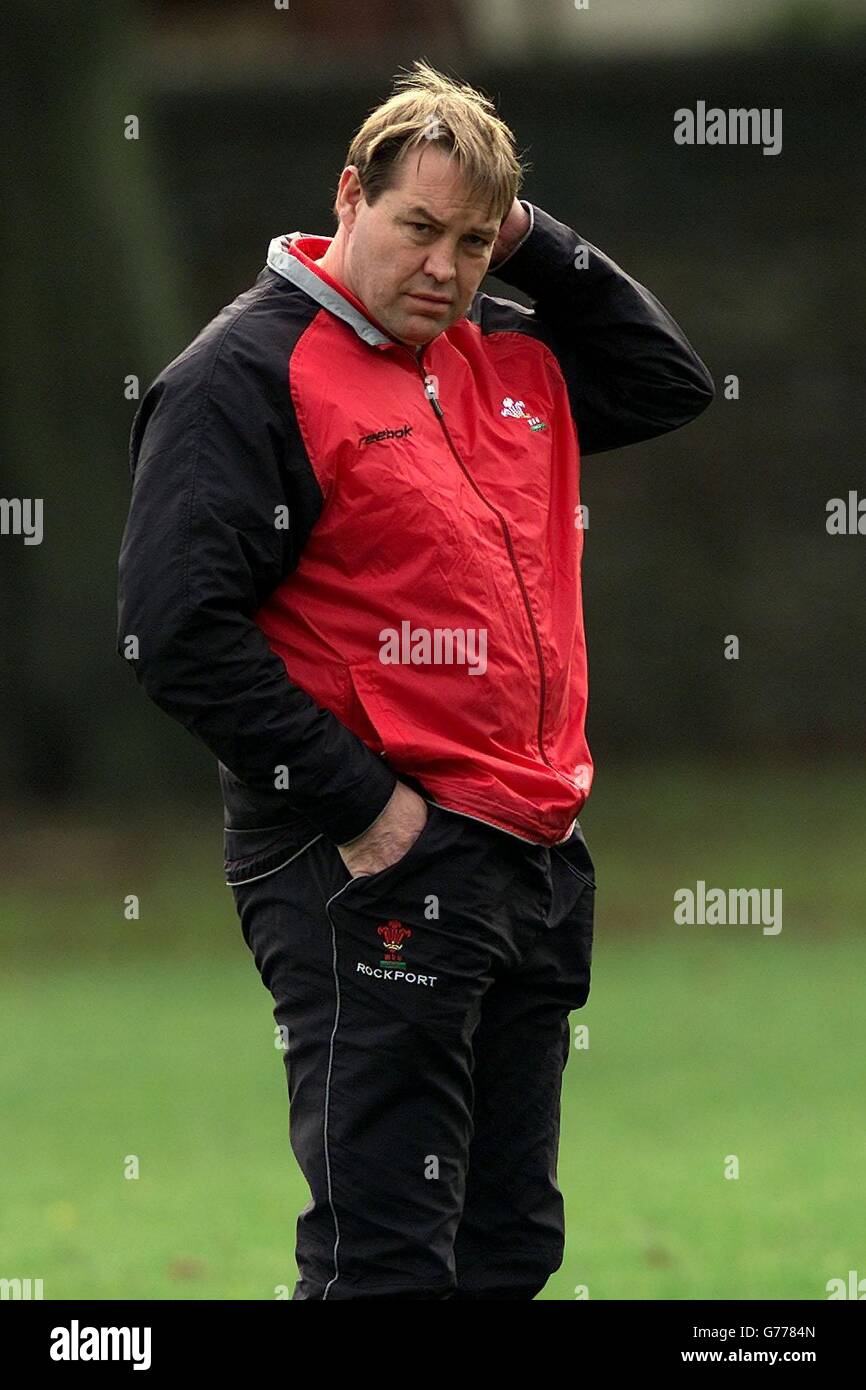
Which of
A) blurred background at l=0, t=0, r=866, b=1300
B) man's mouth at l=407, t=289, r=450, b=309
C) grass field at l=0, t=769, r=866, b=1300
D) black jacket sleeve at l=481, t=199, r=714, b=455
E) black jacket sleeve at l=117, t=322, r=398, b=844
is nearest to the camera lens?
black jacket sleeve at l=117, t=322, r=398, b=844

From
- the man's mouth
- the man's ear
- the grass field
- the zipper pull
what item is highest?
the man's ear

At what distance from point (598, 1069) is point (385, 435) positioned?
6736 millimetres

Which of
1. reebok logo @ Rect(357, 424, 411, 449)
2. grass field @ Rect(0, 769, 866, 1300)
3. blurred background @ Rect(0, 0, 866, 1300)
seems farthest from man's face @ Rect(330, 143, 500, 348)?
blurred background @ Rect(0, 0, 866, 1300)

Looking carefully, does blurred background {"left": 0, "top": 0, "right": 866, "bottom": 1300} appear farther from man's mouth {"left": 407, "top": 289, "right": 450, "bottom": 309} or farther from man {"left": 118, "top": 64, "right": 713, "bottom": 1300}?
man's mouth {"left": 407, "top": 289, "right": 450, "bottom": 309}

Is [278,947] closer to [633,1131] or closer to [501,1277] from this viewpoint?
[501,1277]

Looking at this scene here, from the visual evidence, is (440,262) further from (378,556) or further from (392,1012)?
(392,1012)

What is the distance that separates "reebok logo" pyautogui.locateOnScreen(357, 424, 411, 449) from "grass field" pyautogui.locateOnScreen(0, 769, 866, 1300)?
2.54 m

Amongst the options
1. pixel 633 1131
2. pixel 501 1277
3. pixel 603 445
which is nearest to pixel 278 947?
pixel 501 1277

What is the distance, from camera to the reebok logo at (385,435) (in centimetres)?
342

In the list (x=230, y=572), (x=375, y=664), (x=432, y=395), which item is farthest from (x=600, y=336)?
(x=230, y=572)

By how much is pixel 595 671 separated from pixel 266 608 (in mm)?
13230

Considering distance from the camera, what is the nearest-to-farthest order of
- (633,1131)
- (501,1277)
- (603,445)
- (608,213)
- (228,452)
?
(228,452) → (501,1277) → (603,445) → (633,1131) → (608,213)

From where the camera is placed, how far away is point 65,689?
49.3ft

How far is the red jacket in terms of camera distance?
339 cm
